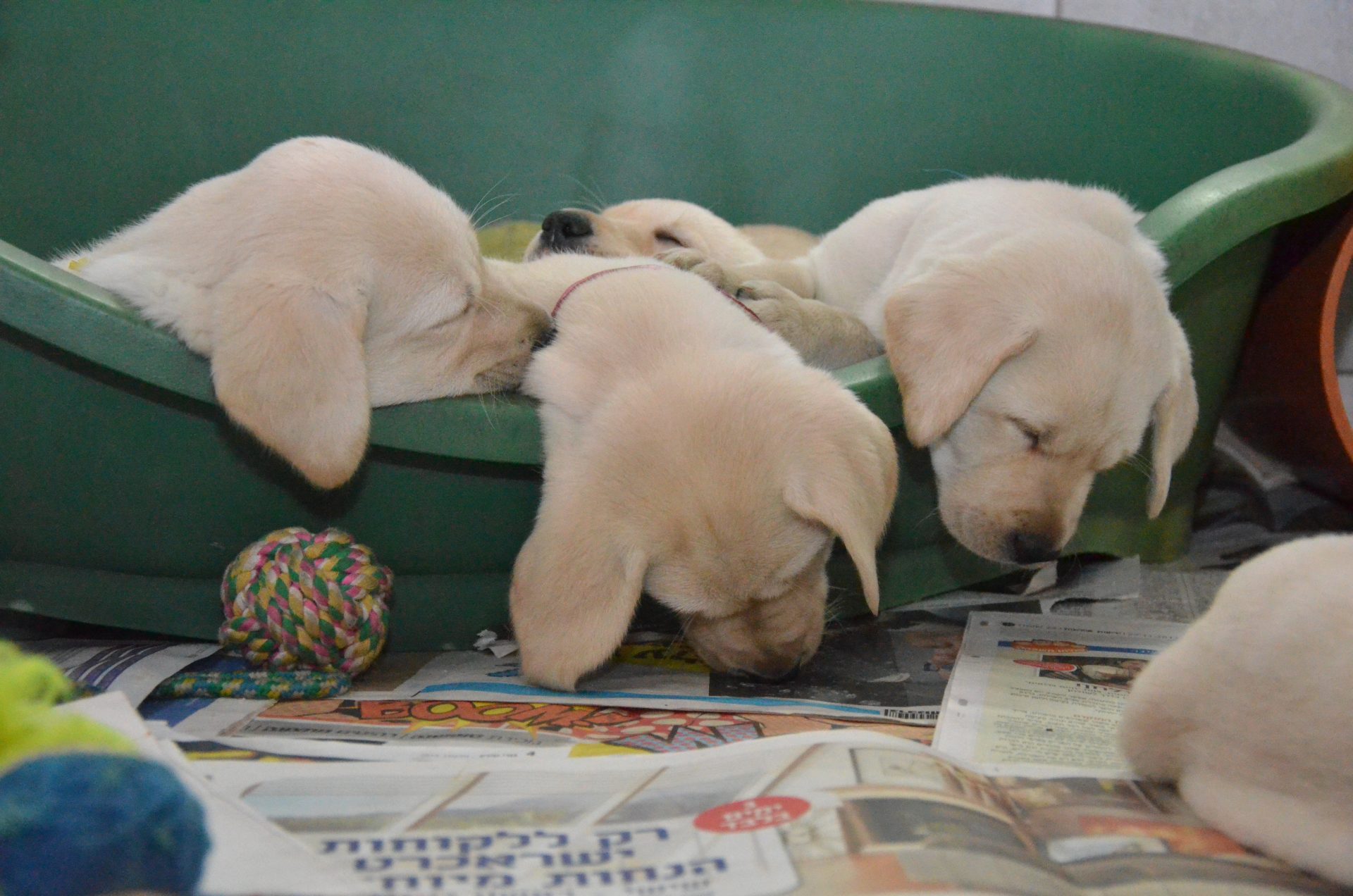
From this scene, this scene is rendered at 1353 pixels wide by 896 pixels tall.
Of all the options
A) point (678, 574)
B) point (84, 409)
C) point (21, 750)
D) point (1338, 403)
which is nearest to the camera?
point (21, 750)

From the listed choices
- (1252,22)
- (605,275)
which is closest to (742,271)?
(605,275)

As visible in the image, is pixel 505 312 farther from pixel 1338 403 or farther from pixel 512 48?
pixel 1338 403

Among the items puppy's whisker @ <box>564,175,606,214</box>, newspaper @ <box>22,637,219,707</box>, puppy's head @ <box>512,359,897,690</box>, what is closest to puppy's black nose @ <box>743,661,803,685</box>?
puppy's head @ <box>512,359,897,690</box>

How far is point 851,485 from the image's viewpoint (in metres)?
1.45

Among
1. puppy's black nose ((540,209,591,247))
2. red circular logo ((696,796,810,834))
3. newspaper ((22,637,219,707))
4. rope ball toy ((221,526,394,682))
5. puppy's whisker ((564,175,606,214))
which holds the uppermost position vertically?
puppy's whisker ((564,175,606,214))

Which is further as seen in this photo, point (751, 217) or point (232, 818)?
point (751, 217)

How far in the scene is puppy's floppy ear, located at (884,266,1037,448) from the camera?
1.67 meters

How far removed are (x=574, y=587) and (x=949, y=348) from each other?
0.62 meters

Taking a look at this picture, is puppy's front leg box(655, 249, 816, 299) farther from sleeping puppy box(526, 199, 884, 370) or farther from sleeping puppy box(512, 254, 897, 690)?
sleeping puppy box(512, 254, 897, 690)

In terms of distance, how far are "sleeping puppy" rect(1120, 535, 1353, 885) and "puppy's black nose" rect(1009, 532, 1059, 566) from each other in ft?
1.53

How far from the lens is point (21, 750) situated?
99 centimetres

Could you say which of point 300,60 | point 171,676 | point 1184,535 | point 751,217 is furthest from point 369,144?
point 1184,535

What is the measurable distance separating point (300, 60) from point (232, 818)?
2051 mm

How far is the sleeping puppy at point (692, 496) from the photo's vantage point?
4.67 feet
